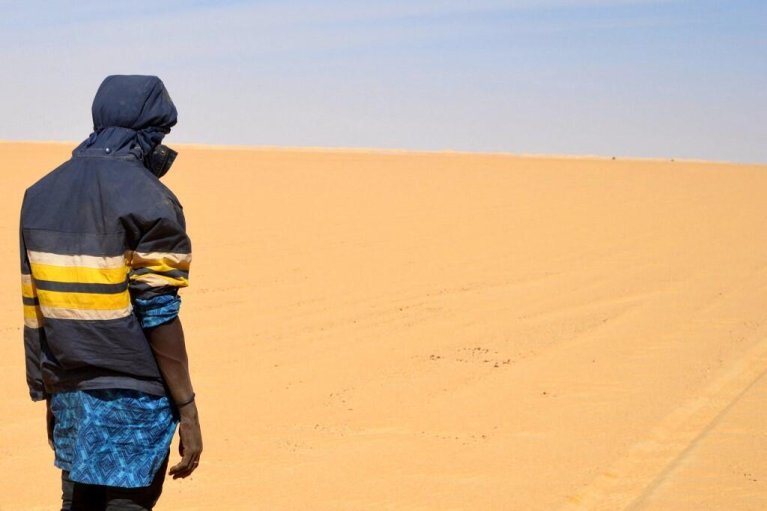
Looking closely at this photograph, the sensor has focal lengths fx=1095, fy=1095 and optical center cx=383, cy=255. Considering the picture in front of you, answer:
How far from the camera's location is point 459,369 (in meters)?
7.82

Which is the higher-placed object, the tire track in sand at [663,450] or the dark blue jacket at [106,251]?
the dark blue jacket at [106,251]

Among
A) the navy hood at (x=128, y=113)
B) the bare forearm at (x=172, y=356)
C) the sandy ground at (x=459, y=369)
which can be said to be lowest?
the sandy ground at (x=459, y=369)

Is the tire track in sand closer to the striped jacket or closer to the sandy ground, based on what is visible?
the sandy ground

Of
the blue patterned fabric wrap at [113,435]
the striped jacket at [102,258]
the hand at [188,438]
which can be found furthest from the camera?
the hand at [188,438]

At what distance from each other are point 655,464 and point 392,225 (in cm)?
1305

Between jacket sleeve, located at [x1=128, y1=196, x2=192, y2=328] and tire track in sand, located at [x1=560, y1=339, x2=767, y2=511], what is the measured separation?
2.69 metres

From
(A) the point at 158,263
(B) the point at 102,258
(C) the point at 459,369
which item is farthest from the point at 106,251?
(C) the point at 459,369

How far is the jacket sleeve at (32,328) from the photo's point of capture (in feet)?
9.88

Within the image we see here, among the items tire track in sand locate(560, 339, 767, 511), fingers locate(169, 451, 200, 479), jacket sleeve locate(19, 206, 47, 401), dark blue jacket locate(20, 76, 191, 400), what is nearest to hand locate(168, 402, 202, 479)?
fingers locate(169, 451, 200, 479)

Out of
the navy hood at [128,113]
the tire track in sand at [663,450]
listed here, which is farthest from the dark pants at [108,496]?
the tire track in sand at [663,450]

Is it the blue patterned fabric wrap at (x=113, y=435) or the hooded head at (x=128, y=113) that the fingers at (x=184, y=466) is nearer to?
the blue patterned fabric wrap at (x=113, y=435)

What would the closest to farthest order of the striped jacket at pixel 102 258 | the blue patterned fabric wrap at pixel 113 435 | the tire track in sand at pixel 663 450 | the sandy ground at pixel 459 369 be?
1. the striped jacket at pixel 102 258
2. the blue patterned fabric wrap at pixel 113 435
3. the tire track in sand at pixel 663 450
4. the sandy ground at pixel 459 369

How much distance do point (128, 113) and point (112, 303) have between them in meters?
0.53

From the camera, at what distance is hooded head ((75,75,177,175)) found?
297cm
